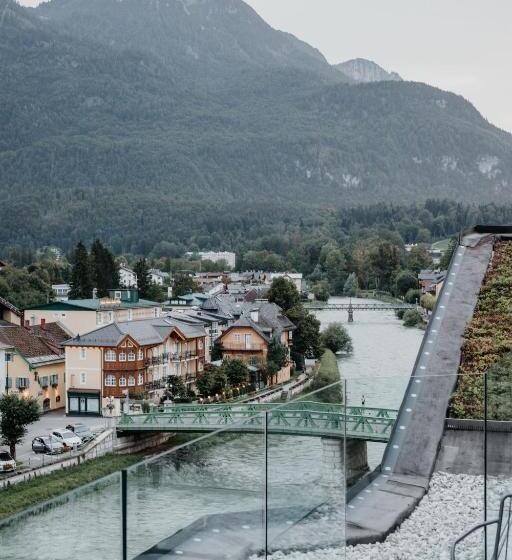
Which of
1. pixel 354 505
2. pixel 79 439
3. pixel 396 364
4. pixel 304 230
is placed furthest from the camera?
pixel 304 230

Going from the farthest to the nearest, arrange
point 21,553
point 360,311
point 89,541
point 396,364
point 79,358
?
point 360,311 → point 396,364 → point 79,358 → point 89,541 → point 21,553

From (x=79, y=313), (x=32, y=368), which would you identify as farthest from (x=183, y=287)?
(x=32, y=368)

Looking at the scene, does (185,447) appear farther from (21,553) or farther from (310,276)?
(310,276)

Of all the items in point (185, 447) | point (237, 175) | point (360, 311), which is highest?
point (237, 175)

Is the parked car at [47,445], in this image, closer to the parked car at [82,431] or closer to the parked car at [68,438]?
the parked car at [68,438]

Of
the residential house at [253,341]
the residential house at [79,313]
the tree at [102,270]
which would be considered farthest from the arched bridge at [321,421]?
the tree at [102,270]

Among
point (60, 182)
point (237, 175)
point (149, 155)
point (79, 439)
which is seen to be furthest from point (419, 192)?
point (79, 439)

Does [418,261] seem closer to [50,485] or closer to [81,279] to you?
[81,279]
